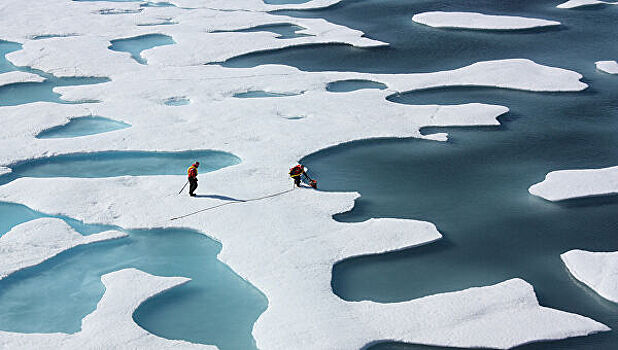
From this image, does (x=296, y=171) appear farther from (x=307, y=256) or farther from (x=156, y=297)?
(x=156, y=297)

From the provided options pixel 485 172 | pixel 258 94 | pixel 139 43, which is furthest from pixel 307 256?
pixel 139 43

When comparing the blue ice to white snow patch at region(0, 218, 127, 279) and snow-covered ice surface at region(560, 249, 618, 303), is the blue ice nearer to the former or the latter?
white snow patch at region(0, 218, 127, 279)

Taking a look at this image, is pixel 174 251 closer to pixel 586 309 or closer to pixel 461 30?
pixel 586 309

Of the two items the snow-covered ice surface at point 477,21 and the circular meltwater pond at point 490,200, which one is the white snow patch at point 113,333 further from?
the snow-covered ice surface at point 477,21

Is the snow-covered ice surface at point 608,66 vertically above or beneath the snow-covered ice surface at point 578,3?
beneath

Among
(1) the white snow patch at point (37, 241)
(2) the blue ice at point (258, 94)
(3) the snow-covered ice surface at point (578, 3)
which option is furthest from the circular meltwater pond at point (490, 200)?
(3) the snow-covered ice surface at point (578, 3)

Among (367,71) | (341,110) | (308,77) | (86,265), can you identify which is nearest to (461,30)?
(367,71)

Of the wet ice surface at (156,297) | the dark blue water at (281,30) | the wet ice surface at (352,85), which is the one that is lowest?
the wet ice surface at (156,297)
